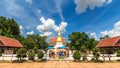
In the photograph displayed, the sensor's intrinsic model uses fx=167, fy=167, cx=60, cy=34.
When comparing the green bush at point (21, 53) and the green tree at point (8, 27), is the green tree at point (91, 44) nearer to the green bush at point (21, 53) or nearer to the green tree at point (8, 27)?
the green tree at point (8, 27)

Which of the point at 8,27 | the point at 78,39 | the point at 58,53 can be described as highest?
the point at 8,27

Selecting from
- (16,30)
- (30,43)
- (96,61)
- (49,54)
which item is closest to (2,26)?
(16,30)

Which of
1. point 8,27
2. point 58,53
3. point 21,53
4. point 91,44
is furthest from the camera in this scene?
point 91,44

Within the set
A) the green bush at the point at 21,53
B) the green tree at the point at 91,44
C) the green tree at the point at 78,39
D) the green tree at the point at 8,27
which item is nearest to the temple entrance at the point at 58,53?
the green bush at the point at 21,53

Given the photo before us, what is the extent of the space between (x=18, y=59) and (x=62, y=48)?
13934 millimetres

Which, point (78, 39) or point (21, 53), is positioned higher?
point (78, 39)

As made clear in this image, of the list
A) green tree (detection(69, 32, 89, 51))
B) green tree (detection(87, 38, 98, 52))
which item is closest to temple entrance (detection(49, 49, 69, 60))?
green tree (detection(69, 32, 89, 51))

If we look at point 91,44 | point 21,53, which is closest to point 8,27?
point 21,53

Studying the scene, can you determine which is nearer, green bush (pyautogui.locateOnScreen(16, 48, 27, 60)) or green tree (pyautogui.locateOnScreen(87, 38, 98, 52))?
green bush (pyautogui.locateOnScreen(16, 48, 27, 60))

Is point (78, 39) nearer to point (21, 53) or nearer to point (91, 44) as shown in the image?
point (91, 44)

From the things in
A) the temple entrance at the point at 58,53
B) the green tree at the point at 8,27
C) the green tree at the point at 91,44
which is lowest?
the temple entrance at the point at 58,53

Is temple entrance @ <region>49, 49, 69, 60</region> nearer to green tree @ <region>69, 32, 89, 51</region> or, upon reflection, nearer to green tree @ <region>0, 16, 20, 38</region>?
green tree @ <region>69, 32, 89, 51</region>

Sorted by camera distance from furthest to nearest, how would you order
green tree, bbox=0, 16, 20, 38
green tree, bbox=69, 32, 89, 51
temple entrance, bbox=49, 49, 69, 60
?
green tree, bbox=69, 32, 89, 51
green tree, bbox=0, 16, 20, 38
temple entrance, bbox=49, 49, 69, 60

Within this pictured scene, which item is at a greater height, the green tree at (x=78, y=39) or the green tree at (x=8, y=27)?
the green tree at (x=8, y=27)
